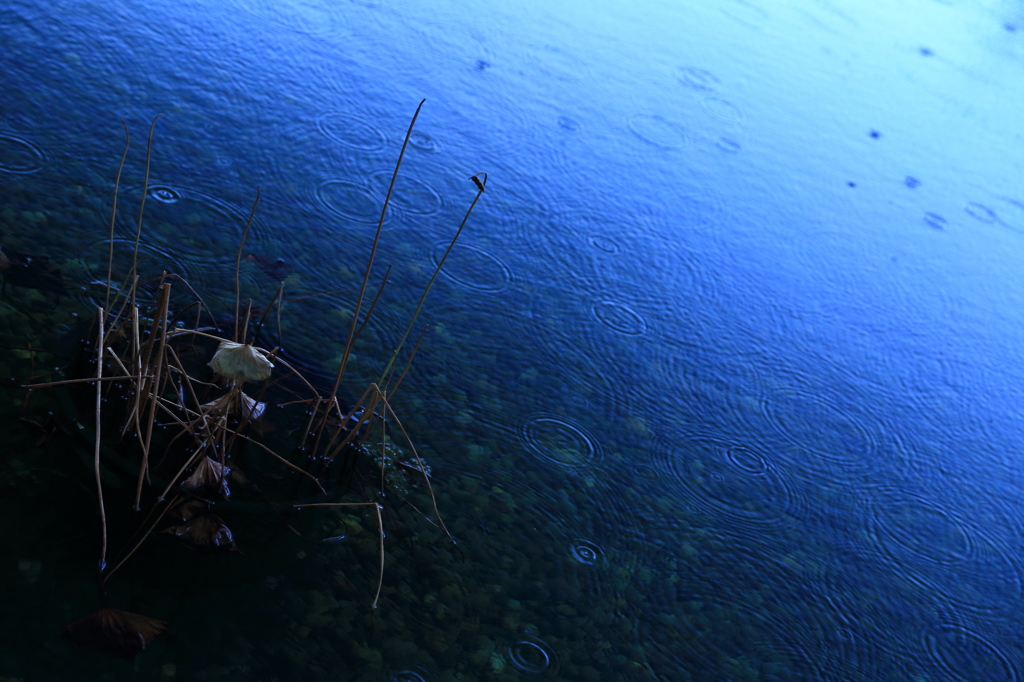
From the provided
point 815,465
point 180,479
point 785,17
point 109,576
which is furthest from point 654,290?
point 785,17

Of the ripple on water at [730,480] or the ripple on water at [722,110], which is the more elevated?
the ripple on water at [722,110]

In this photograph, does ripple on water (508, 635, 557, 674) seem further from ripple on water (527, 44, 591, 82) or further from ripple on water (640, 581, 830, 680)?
ripple on water (527, 44, 591, 82)

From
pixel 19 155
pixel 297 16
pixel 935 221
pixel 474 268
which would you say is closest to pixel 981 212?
pixel 935 221

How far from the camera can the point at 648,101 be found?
8.84 ft

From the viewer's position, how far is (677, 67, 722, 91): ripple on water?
2855 millimetres

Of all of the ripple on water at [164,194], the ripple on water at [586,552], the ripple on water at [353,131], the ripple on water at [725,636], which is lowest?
the ripple on water at [725,636]

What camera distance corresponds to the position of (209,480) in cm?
111

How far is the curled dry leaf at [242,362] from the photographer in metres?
1.07

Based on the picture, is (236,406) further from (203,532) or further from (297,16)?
(297,16)

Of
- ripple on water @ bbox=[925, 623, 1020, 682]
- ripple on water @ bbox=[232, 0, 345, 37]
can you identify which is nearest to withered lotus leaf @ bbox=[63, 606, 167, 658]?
ripple on water @ bbox=[925, 623, 1020, 682]

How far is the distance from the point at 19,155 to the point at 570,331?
3.65 feet

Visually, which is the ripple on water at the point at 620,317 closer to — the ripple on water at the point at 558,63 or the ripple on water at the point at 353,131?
the ripple on water at the point at 353,131

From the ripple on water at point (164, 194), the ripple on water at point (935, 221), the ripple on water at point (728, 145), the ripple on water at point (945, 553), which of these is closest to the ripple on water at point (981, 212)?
the ripple on water at point (935, 221)

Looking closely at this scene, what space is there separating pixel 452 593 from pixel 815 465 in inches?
31.1
